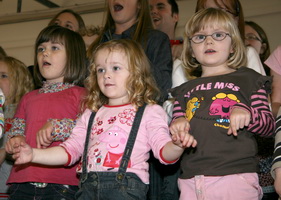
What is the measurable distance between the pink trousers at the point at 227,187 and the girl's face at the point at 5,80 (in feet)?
7.01

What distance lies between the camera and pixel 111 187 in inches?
92.0

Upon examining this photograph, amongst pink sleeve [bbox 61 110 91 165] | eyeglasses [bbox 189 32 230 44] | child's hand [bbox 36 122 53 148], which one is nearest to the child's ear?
eyeglasses [bbox 189 32 230 44]

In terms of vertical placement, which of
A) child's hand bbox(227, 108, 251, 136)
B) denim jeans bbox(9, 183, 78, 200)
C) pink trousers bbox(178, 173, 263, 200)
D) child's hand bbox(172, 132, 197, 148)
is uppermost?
child's hand bbox(227, 108, 251, 136)

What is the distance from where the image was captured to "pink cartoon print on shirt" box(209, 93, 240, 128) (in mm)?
2363

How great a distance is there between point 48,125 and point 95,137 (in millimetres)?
363

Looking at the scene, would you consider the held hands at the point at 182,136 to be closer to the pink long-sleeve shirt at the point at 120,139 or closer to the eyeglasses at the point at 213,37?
the pink long-sleeve shirt at the point at 120,139

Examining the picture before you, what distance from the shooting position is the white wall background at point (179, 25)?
566cm

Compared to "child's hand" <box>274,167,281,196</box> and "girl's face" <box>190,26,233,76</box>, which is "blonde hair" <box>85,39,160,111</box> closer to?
"girl's face" <box>190,26,233,76</box>

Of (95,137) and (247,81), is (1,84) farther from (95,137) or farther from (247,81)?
(247,81)

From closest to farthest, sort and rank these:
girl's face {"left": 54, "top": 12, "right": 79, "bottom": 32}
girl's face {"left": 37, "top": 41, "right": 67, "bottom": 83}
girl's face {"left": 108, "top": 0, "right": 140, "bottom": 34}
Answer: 1. girl's face {"left": 37, "top": 41, "right": 67, "bottom": 83}
2. girl's face {"left": 108, "top": 0, "right": 140, "bottom": 34}
3. girl's face {"left": 54, "top": 12, "right": 79, "bottom": 32}

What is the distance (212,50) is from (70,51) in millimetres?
1127

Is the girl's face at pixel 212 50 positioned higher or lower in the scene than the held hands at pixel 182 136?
higher

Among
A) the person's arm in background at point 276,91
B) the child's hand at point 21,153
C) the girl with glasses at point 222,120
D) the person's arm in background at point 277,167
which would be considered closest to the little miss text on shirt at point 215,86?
the girl with glasses at point 222,120

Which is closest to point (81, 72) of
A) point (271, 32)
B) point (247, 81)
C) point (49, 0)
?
point (247, 81)
